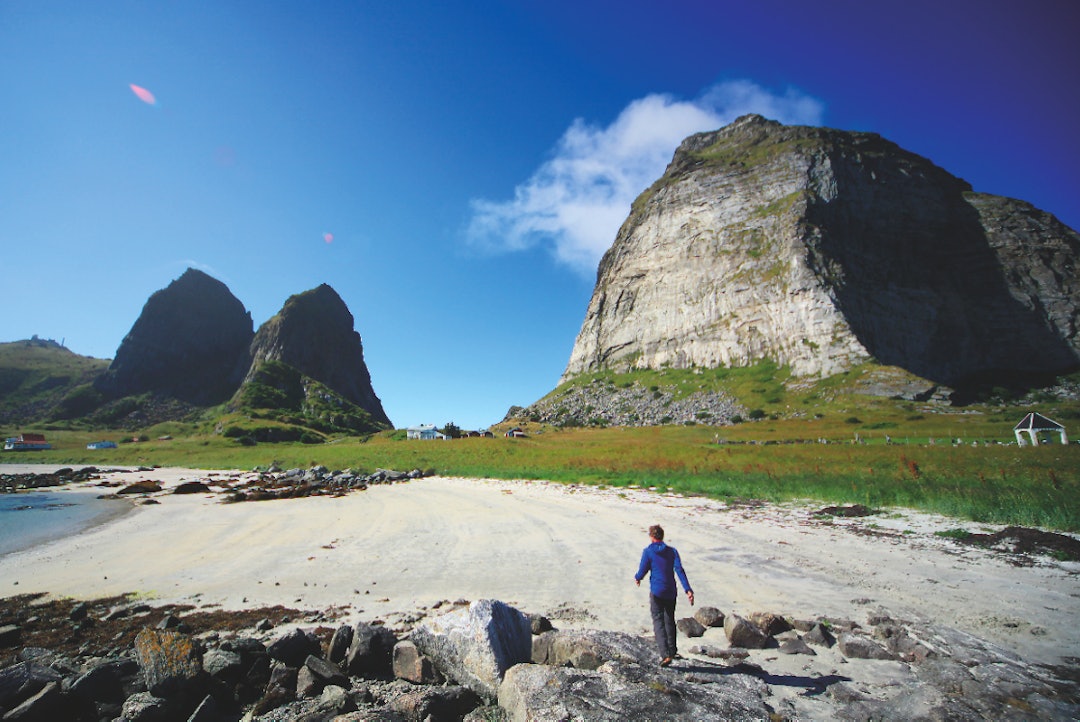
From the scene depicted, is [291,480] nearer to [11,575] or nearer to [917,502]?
[11,575]

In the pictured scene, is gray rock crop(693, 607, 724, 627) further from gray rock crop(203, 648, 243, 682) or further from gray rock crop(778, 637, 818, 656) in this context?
gray rock crop(203, 648, 243, 682)

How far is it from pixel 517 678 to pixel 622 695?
Answer: 1163mm

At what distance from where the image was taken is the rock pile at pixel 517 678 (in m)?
4.71

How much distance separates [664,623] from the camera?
630cm

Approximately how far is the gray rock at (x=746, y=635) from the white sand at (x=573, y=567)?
1399 mm

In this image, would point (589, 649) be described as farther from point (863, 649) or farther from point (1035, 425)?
point (1035, 425)

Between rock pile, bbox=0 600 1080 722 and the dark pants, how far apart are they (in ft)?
0.77

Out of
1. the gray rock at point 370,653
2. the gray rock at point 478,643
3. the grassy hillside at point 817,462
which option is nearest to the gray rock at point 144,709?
the gray rock at point 370,653

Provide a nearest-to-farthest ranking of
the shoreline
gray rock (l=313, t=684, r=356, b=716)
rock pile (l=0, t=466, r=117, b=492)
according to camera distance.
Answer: gray rock (l=313, t=684, r=356, b=716), the shoreline, rock pile (l=0, t=466, r=117, b=492)

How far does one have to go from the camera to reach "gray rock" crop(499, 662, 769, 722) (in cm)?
427

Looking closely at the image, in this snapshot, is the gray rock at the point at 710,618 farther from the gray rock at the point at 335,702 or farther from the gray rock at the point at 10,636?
the gray rock at the point at 10,636

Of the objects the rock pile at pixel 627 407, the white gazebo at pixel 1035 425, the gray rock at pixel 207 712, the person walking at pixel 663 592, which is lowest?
the gray rock at pixel 207 712

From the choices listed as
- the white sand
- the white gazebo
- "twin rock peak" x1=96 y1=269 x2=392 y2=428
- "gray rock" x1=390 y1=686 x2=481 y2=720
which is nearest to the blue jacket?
the white sand

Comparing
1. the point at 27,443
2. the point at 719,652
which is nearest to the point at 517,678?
the point at 719,652
